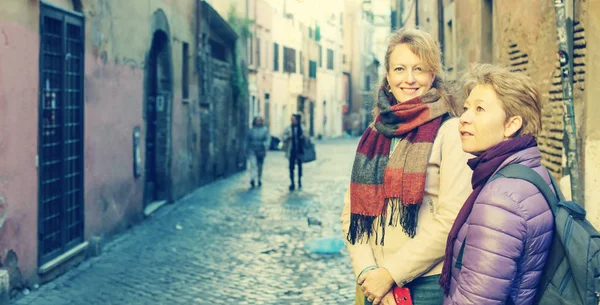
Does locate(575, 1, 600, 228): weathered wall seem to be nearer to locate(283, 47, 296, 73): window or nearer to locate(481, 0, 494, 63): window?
locate(481, 0, 494, 63): window

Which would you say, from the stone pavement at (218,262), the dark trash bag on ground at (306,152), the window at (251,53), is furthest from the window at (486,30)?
the window at (251,53)

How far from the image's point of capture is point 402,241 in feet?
11.1

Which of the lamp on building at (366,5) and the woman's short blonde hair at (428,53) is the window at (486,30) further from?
the lamp on building at (366,5)

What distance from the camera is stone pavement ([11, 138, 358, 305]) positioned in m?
7.95

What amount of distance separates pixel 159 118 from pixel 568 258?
43.1 feet

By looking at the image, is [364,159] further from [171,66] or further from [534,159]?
[171,66]


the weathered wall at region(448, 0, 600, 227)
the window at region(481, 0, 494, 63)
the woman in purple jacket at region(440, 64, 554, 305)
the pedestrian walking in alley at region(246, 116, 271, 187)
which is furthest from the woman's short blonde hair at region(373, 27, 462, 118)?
the pedestrian walking in alley at region(246, 116, 271, 187)

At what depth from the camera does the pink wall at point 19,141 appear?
25.3 feet

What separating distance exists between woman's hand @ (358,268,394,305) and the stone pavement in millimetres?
4378

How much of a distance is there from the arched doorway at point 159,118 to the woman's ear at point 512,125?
12.3m

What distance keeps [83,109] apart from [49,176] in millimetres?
1249

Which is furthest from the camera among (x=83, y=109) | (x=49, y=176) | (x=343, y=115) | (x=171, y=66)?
(x=343, y=115)

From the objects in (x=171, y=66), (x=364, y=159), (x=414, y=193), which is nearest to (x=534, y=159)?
(x=414, y=193)

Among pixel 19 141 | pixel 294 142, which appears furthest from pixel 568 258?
pixel 294 142
